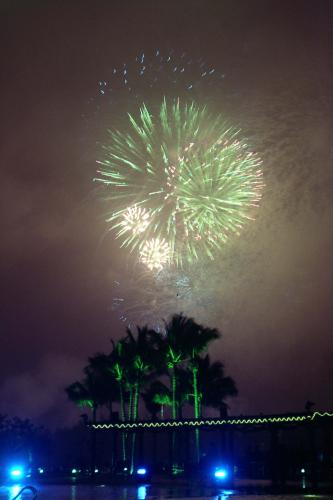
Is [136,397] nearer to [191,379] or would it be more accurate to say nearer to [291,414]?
[191,379]

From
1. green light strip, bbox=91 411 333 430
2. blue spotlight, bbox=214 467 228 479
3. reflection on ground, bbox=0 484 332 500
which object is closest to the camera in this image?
reflection on ground, bbox=0 484 332 500

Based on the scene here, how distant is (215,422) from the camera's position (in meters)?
39.3

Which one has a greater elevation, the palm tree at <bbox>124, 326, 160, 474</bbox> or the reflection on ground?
the palm tree at <bbox>124, 326, 160, 474</bbox>

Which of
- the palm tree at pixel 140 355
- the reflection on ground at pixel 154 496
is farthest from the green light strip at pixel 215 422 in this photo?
the palm tree at pixel 140 355

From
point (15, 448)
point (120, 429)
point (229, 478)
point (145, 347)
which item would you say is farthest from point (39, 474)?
point (15, 448)

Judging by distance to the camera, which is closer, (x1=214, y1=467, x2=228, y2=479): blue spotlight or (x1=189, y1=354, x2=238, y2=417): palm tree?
(x1=214, y1=467, x2=228, y2=479): blue spotlight

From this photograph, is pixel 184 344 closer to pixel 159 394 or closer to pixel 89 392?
pixel 159 394

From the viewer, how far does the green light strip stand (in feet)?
118

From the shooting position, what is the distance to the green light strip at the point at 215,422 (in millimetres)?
35875

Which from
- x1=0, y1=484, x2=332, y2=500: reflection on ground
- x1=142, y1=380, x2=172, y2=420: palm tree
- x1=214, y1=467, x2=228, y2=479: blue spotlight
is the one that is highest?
x1=142, y1=380, x2=172, y2=420: palm tree

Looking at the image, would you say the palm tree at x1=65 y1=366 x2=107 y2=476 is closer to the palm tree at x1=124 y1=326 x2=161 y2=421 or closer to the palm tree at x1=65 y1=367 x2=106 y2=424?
the palm tree at x1=65 y1=367 x2=106 y2=424

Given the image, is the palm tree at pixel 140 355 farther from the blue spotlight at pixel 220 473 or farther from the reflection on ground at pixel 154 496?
the reflection on ground at pixel 154 496

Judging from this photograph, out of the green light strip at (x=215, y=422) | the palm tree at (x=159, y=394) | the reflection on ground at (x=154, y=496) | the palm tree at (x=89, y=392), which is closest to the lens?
the reflection on ground at (x=154, y=496)

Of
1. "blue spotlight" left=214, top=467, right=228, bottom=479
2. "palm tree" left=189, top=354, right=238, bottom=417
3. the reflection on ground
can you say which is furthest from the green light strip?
"palm tree" left=189, top=354, right=238, bottom=417
